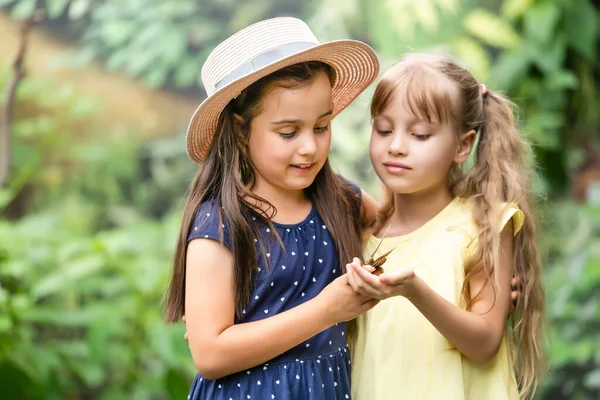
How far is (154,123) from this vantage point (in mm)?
4355

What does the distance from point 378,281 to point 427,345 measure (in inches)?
15.1

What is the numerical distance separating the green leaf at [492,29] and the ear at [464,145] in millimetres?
2069

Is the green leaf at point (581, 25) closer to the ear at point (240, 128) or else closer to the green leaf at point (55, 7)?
the green leaf at point (55, 7)

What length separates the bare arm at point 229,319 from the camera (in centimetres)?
192

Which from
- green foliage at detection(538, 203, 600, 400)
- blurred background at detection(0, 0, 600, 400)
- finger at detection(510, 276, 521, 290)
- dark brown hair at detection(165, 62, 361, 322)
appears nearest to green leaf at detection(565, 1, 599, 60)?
blurred background at detection(0, 0, 600, 400)

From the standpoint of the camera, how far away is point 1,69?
4043mm

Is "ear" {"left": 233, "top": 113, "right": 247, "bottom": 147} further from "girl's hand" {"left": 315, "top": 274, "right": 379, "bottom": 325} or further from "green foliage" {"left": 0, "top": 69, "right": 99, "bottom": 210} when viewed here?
"green foliage" {"left": 0, "top": 69, "right": 99, "bottom": 210}

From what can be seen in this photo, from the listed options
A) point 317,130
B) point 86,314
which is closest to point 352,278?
point 317,130

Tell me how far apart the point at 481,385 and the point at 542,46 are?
2.42 m

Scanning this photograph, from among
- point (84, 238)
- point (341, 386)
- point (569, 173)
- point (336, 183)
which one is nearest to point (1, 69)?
point (84, 238)

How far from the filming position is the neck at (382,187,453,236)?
2.26 m

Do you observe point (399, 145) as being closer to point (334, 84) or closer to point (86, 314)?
point (334, 84)

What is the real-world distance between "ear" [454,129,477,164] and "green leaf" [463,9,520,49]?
2.07 metres

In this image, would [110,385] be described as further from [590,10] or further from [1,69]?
[590,10]
